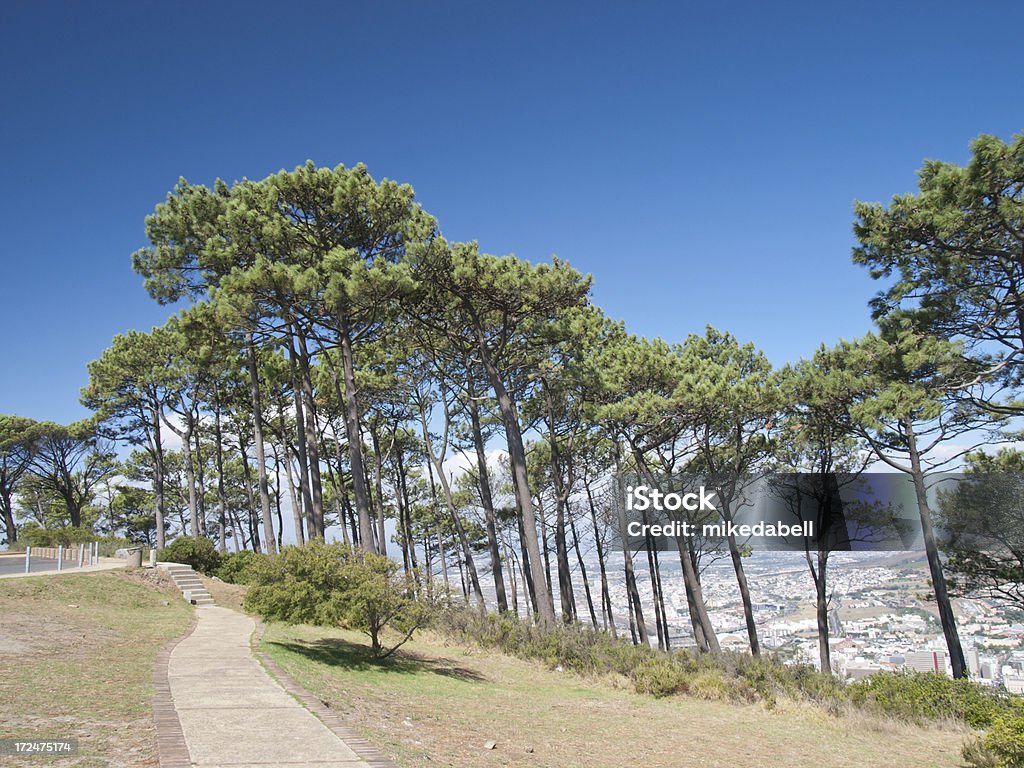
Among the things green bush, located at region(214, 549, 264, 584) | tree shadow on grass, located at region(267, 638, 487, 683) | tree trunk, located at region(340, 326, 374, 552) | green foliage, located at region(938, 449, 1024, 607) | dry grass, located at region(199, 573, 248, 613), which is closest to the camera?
tree shadow on grass, located at region(267, 638, 487, 683)

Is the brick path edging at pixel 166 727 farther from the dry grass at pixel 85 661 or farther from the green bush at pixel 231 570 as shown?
the green bush at pixel 231 570

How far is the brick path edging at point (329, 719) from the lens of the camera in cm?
530

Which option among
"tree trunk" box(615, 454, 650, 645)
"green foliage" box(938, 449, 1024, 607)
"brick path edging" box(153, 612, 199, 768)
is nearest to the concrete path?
"brick path edging" box(153, 612, 199, 768)

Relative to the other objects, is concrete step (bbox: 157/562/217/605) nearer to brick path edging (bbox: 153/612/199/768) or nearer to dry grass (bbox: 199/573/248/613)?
dry grass (bbox: 199/573/248/613)

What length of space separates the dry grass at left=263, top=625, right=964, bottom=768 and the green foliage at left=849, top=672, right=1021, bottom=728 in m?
0.63

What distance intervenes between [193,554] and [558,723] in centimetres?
1745

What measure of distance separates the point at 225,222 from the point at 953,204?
15855 millimetres

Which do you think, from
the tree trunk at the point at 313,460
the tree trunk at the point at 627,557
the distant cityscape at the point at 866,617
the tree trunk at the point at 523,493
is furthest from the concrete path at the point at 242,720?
the tree trunk at the point at 627,557

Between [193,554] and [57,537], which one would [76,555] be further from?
[57,537]

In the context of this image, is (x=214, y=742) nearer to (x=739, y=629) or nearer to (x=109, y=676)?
(x=109, y=676)

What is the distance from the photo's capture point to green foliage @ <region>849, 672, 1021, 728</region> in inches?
411

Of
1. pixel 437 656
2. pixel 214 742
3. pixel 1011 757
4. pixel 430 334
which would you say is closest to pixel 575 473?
pixel 430 334

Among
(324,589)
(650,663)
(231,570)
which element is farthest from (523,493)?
(231,570)

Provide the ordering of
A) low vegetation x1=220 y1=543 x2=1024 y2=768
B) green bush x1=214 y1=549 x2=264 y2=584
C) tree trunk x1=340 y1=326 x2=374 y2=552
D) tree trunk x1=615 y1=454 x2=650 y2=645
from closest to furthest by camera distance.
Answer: low vegetation x1=220 y1=543 x2=1024 y2=768 → tree trunk x1=340 y1=326 x2=374 y2=552 → tree trunk x1=615 y1=454 x2=650 y2=645 → green bush x1=214 y1=549 x2=264 y2=584
